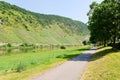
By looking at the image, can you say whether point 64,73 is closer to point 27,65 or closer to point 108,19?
point 27,65

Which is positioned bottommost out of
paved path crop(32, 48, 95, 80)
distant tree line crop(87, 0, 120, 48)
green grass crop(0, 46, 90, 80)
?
green grass crop(0, 46, 90, 80)

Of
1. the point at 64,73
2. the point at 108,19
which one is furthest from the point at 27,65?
the point at 108,19

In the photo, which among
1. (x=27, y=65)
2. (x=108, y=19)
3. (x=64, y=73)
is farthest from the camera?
(x=108, y=19)

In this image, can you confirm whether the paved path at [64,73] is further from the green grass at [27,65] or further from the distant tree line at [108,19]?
the distant tree line at [108,19]

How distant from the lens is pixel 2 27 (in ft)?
452

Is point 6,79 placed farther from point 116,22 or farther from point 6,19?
point 6,19

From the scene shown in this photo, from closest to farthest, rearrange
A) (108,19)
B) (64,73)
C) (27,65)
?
(64,73)
(27,65)
(108,19)

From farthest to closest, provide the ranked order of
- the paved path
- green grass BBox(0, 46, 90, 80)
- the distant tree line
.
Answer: the distant tree line, green grass BBox(0, 46, 90, 80), the paved path

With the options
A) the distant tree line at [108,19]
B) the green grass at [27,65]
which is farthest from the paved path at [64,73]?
the distant tree line at [108,19]

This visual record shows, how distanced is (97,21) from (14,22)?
116 meters

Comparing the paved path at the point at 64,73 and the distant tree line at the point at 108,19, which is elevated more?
the distant tree line at the point at 108,19

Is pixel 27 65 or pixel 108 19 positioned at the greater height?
pixel 108 19

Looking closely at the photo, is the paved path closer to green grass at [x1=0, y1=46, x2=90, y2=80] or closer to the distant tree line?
green grass at [x1=0, y1=46, x2=90, y2=80]

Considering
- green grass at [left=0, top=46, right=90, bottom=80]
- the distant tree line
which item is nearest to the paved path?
green grass at [left=0, top=46, right=90, bottom=80]
